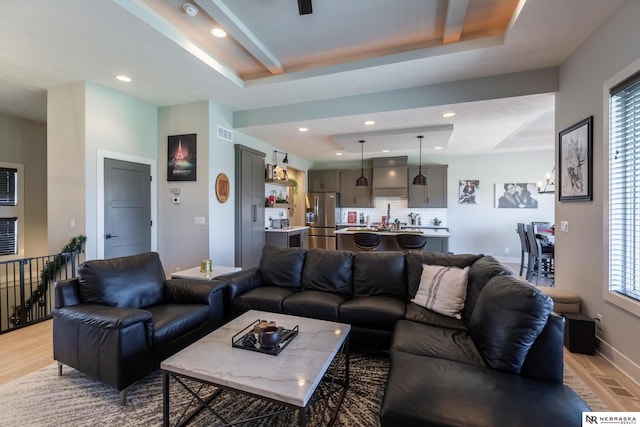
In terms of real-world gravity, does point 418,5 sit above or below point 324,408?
above

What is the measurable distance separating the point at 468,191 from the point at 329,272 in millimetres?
5892

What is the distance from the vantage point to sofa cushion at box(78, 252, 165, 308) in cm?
224

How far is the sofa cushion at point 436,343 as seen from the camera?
1726mm

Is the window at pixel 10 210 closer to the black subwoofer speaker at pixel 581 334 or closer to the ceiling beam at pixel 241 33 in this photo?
the ceiling beam at pixel 241 33

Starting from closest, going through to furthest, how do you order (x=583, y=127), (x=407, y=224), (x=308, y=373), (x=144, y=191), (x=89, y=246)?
(x=308, y=373)
(x=583, y=127)
(x=89, y=246)
(x=144, y=191)
(x=407, y=224)

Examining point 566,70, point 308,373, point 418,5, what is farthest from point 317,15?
point 308,373

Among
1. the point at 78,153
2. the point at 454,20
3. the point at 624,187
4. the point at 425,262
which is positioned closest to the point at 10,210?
the point at 78,153

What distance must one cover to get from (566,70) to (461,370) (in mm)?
3436

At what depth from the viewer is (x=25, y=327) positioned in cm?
317

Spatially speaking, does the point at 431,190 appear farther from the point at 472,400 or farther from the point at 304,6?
the point at 472,400

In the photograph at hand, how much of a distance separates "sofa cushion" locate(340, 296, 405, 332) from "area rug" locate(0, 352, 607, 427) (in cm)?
37

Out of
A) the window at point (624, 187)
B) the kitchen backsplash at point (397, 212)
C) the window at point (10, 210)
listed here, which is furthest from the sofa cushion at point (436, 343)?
the window at point (10, 210)

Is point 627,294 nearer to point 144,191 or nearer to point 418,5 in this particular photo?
point 418,5

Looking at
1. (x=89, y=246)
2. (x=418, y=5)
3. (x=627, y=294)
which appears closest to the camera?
(x=627, y=294)
